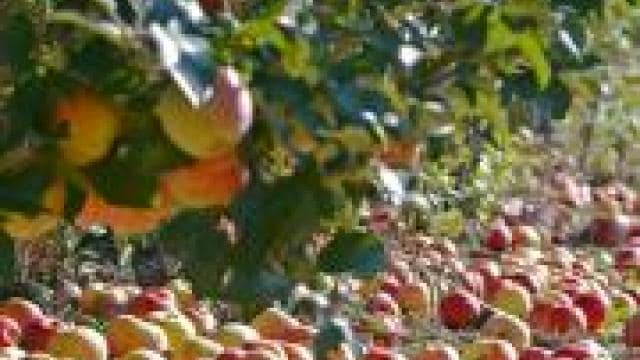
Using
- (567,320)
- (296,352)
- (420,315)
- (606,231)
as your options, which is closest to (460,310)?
(420,315)

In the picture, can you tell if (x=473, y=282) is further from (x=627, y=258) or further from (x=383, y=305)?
(x=627, y=258)

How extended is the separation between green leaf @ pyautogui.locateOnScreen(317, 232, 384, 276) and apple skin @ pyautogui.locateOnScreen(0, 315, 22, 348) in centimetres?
256

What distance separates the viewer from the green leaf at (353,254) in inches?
70.5

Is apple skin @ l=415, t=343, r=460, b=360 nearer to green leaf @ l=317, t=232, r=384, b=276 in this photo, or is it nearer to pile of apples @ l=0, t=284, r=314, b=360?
pile of apples @ l=0, t=284, r=314, b=360

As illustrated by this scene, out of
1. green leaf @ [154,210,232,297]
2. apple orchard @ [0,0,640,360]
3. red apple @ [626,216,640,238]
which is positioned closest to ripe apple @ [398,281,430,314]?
apple orchard @ [0,0,640,360]

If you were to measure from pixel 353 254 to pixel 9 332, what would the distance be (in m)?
2.66

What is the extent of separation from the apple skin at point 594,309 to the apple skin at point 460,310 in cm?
32

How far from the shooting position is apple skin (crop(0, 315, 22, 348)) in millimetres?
4234

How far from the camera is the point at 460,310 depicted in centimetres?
529

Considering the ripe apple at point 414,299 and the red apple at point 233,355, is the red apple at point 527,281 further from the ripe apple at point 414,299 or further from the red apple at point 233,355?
the red apple at point 233,355

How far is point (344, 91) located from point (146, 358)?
2.55 m

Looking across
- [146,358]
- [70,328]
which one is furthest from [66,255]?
[146,358]

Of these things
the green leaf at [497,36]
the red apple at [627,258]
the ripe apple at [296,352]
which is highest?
the green leaf at [497,36]

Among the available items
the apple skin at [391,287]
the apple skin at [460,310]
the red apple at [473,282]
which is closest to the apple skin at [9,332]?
the apple skin at [391,287]
